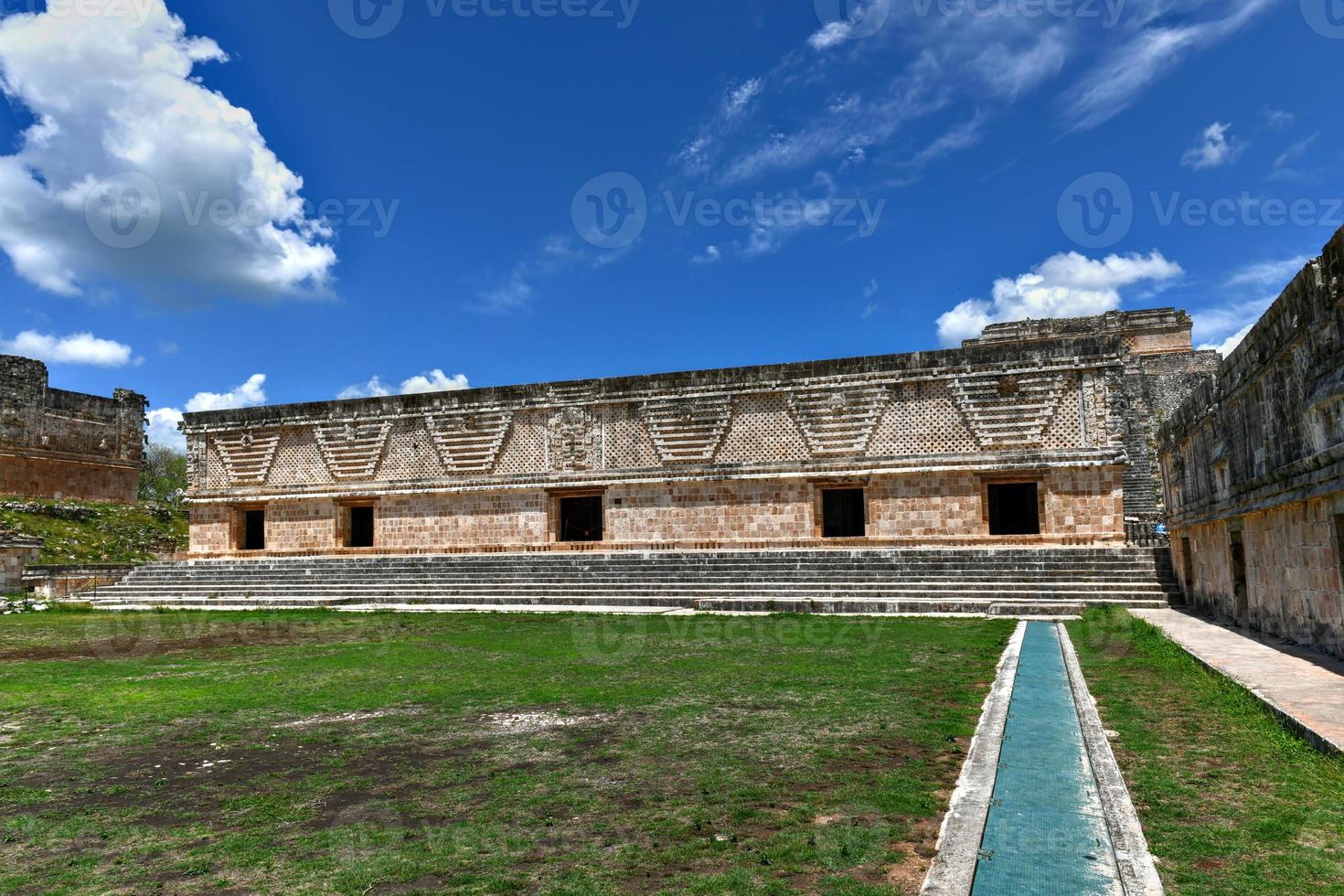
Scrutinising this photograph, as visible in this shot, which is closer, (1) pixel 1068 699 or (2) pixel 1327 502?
(1) pixel 1068 699

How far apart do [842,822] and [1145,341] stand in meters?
30.5

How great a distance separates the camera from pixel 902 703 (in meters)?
→ 5.30

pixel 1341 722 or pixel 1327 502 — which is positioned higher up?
pixel 1327 502

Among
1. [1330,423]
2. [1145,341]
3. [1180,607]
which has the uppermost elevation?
[1145,341]

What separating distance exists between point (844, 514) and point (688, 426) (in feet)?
15.5

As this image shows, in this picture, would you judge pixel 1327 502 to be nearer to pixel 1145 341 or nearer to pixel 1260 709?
pixel 1260 709

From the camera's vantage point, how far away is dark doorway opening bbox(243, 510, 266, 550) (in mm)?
21781

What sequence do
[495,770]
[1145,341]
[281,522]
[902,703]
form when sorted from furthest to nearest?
[1145,341] → [281,522] → [902,703] → [495,770]

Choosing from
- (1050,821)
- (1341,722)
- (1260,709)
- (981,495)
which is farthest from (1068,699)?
(981,495)

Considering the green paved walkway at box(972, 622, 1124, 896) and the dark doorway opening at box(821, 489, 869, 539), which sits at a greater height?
the dark doorway opening at box(821, 489, 869, 539)

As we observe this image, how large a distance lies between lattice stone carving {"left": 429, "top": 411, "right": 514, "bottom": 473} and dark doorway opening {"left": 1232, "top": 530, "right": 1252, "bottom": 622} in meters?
14.3

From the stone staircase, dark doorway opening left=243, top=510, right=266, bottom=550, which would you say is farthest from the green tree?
the stone staircase

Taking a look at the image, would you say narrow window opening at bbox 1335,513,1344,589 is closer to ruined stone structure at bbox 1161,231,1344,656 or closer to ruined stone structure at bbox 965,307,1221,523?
ruined stone structure at bbox 1161,231,1344,656

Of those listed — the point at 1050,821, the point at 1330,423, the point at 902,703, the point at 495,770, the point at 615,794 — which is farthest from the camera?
the point at 1330,423
